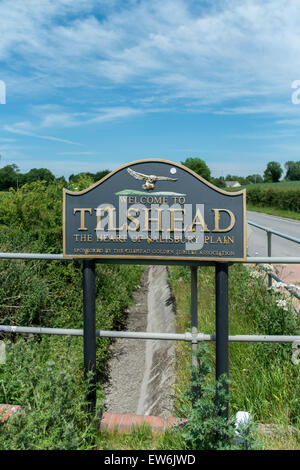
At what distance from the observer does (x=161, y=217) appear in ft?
9.41

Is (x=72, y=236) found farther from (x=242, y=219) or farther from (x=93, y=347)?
(x=242, y=219)

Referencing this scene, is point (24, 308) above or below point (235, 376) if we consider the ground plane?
above

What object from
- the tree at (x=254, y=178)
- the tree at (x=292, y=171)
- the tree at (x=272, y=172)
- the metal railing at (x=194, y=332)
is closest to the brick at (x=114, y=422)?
the metal railing at (x=194, y=332)

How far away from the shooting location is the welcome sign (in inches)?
112

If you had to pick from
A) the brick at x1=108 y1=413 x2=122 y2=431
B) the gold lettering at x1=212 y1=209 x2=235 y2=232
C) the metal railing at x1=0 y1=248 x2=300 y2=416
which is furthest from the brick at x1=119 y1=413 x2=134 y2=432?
the gold lettering at x1=212 y1=209 x2=235 y2=232

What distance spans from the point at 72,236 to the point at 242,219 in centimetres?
123

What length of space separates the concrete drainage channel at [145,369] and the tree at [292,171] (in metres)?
118

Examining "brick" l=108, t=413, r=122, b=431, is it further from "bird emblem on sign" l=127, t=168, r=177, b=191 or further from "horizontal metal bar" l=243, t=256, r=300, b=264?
"bird emblem on sign" l=127, t=168, r=177, b=191

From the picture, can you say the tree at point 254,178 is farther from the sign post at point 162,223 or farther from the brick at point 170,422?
the brick at point 170,422

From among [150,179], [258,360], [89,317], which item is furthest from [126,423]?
[150,179]

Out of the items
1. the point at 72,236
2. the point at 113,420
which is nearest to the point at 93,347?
the point at 113,420

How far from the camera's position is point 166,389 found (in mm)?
4406

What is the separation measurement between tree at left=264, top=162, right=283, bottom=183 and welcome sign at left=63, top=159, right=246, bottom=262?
125 metres
